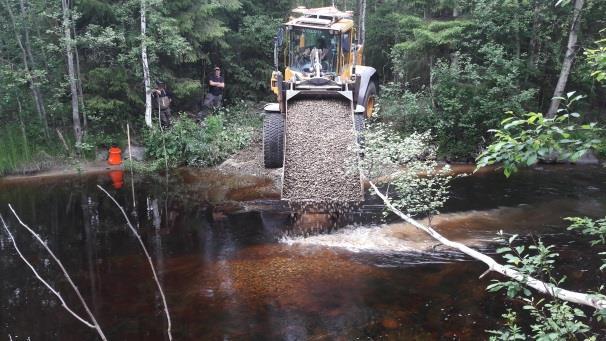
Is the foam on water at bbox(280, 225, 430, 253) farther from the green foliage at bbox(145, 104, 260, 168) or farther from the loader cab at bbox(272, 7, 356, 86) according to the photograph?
the green foliage at bbox(145, 104, 260, 168)

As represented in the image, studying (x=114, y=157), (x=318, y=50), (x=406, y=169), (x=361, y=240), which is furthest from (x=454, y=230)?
(x=114, y=157)

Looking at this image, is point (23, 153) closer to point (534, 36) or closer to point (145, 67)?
point (145, 67)

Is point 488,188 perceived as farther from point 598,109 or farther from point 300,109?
point 598,109

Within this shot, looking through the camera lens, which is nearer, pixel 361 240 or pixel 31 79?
pixel 361 240

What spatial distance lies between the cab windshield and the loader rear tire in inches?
65.5

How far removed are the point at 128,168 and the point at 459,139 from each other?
856cm

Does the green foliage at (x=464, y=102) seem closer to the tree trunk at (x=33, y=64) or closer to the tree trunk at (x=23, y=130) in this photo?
the tree trunk at (x=33, y=64)

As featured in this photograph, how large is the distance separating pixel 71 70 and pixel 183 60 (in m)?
3.02

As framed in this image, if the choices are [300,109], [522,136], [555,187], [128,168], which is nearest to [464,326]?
[522,136]

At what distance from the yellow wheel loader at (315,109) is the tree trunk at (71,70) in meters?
4.91

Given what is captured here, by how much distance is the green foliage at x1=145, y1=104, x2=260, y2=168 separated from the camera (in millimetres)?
12922

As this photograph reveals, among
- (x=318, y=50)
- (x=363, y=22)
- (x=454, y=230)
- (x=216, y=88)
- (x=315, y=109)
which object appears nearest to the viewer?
(x=454, y=230)

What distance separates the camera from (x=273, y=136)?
389 inches

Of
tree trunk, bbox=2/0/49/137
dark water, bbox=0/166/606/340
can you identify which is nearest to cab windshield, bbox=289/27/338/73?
dark water, bbox=0/166/606/340
